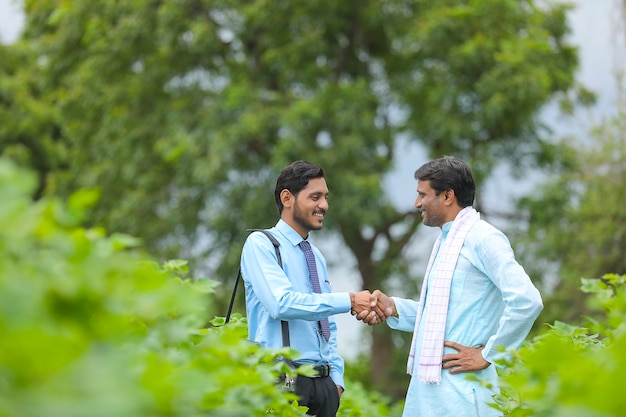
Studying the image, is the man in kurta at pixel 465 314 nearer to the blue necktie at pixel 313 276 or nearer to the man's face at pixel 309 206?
the blue necktie at pixel 313 276

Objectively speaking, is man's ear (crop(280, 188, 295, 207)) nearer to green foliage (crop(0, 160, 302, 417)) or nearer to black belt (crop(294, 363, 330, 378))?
black belt (crop(294, 363, 330, 378))

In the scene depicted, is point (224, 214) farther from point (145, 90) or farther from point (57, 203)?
point (57, 203)

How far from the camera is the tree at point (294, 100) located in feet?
50.9

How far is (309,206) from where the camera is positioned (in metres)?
4.99

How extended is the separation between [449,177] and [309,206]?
717 millimetres

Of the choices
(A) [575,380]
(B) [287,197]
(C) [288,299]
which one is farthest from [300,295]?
(A) [575,380]

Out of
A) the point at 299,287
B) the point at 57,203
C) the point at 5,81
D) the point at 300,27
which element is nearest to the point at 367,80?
the point at 300,27

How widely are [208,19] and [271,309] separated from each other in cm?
1283

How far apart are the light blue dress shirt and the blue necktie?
0.02m

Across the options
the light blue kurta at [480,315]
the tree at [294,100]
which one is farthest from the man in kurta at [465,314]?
the tree at [294,100]

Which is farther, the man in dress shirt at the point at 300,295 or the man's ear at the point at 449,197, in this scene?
the man's ear at the point at 449,197

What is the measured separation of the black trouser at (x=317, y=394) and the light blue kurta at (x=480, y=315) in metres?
0.40

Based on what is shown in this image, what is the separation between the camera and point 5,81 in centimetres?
2219

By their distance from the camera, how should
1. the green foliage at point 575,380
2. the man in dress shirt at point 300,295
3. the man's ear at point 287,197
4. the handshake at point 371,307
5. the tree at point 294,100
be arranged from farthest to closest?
the tree at point 294,100 → the man's ear at point 287,197 → the handshake at point 371,307 → the man in dress shirt at point 300,295 → the green foliage at point 575,380
